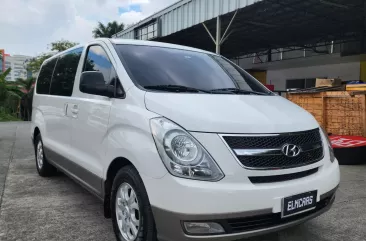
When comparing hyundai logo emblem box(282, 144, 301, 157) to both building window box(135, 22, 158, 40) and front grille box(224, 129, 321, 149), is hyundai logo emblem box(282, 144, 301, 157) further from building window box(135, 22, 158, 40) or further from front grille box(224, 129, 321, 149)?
building window box(135, 22, 158, 40)

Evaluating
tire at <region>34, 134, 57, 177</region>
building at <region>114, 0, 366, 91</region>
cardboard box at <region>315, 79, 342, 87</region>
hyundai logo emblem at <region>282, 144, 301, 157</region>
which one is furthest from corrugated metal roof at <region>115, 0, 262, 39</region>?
hyundai logo emblem at <region>282, 144, 301, 157</region>

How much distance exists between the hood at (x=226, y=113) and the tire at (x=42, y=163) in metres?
2.93

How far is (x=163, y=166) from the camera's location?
83.3 inches

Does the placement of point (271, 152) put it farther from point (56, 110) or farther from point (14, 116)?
point (14, 116)

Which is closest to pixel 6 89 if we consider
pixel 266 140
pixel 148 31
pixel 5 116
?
pixel 5 116

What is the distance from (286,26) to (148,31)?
23.0 ft

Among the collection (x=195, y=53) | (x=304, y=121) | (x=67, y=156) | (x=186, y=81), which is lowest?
(x=67, y=156)

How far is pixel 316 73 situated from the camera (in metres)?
18.8

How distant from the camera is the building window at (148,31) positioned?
16453 millimetres

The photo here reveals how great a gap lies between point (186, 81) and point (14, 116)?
1862 cm

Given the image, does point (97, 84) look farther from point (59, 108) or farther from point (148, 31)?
point (148, 31)

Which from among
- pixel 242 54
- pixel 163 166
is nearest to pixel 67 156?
pixel 163 166

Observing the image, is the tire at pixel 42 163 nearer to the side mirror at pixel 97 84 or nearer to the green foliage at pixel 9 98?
the side mirror at pixel 97 84

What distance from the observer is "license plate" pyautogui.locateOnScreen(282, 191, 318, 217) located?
224 cm
